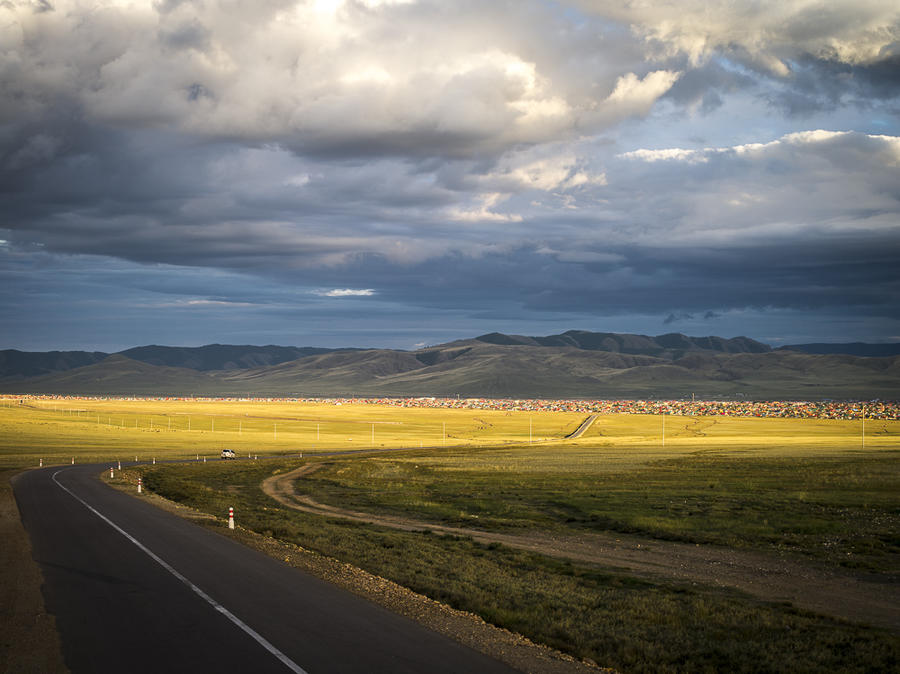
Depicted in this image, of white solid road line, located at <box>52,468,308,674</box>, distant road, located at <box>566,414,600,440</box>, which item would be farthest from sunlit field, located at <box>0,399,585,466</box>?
white solid road line, located at <box>52,468,308,674</box>

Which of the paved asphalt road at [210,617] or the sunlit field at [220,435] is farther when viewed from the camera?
the sunlit field at [220,435]

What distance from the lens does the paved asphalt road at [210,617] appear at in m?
12.1

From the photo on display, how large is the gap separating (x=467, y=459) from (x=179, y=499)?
41.3m

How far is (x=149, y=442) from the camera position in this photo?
346 ft

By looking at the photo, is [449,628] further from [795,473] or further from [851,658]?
[795,473]

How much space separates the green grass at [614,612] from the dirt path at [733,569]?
4.62 feet

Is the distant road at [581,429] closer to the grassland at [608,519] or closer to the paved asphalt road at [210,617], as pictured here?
the grassland at [608,519]

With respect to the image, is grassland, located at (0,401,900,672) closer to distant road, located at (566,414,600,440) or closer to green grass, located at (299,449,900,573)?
green grass, located at (299,449,900,573)

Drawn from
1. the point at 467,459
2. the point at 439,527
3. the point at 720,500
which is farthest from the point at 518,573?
the point at 467,459

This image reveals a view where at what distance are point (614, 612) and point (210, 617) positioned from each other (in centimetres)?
873

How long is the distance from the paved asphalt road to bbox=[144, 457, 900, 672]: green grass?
2.54 meters

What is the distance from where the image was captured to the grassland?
588 inches

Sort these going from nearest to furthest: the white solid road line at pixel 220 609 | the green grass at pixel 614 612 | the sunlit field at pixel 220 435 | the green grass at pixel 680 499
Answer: the white solid road line at pixel 220 609 < the green grass at pixel 614 612 < the green grass at pixel 680 499 < the sunlit field at pixel 220 435

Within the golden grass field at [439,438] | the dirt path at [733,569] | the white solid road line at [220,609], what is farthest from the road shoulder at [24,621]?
the golden grass field at [439,438]
